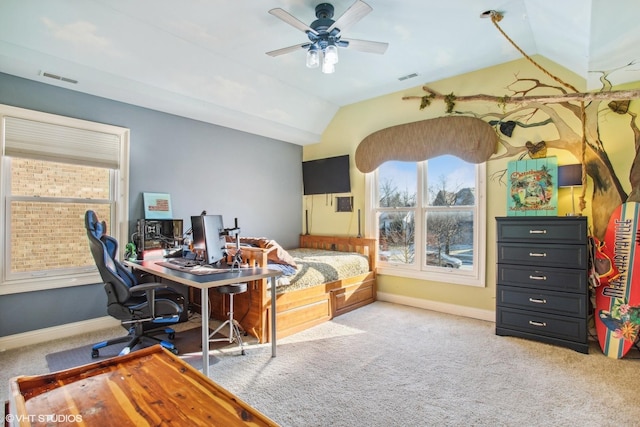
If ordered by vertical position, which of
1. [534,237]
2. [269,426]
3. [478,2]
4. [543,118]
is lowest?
[269,426]

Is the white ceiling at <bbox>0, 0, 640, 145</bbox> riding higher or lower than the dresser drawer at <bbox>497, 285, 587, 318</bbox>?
higher

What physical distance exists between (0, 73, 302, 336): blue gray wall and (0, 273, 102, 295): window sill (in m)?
0.06

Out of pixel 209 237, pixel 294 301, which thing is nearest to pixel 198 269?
pixel 209 237

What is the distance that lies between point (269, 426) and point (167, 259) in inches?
114

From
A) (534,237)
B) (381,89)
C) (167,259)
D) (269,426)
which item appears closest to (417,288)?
(534,237)

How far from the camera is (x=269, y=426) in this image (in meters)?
1.02

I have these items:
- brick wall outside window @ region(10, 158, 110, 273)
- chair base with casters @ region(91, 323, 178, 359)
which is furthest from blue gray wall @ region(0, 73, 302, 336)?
chair base with casters @ region(91, 323, 178, 359)

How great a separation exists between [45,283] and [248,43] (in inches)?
125

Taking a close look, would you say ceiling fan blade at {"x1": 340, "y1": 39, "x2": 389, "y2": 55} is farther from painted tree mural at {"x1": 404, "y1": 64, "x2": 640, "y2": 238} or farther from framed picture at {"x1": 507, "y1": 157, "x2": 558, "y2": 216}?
framed picture at {"x1": 507, "y1": 157, "x2": 558, "y2": 216}

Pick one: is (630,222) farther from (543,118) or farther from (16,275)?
(16,275)

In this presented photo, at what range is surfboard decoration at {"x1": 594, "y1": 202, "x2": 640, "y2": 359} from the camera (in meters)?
2.85

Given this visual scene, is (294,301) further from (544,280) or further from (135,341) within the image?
(544,280)

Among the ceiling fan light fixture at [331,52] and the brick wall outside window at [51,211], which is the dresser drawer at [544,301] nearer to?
the ceiling fan light fixture at [331,52]

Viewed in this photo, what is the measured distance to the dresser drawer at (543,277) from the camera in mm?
3004
